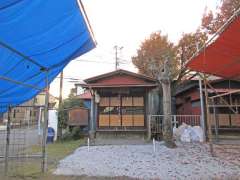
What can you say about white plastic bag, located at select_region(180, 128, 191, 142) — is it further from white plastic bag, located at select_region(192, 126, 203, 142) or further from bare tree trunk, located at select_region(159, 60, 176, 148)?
bare tree trunk, located at select_region(159, 60, 176, 148)

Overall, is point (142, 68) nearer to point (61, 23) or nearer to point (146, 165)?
point (146, 165)

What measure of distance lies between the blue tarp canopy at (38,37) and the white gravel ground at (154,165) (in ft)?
9.18

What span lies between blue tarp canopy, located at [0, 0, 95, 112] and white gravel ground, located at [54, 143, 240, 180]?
9.18 feet

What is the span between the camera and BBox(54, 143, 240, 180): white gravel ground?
5086 mm

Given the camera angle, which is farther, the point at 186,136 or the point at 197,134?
the point at 197,134

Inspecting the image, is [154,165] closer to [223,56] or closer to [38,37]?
[223,56]

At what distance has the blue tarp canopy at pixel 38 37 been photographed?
85.7 inches

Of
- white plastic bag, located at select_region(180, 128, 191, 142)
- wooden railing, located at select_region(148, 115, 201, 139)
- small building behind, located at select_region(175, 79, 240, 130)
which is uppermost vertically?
small building behind, located at select_region(175, 79, 240, 130)

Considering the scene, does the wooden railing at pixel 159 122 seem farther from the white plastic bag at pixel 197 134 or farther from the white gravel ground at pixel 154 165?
the white gravel ground at pixel 154 165

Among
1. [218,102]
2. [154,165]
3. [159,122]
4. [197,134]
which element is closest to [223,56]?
[154,165]

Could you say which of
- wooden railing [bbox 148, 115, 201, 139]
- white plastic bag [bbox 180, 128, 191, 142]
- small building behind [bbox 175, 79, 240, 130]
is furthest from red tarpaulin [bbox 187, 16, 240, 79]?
wooden railing [bbox 148, 115, 201, 139]

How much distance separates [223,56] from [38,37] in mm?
4423

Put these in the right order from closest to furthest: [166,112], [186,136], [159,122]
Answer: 1. [166,112]
2. [186,136]
3. [159,122]

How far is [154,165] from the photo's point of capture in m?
5.95
